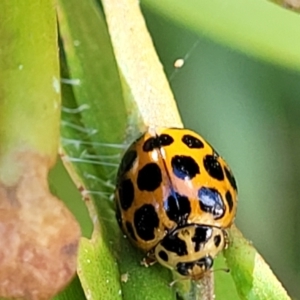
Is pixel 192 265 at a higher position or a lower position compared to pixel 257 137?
higher

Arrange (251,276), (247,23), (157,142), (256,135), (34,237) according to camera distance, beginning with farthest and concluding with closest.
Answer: (256,135), (247,23), (157,142), (251,276), (34,237)

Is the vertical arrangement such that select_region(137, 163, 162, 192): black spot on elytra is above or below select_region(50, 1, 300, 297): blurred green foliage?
above

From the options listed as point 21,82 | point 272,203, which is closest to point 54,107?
point 21,82

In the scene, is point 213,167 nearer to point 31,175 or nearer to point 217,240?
point 217,240

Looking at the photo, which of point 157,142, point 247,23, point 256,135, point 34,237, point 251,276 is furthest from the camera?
point 256,135

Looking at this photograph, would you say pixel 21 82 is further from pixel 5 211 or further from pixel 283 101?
pixel 283 101

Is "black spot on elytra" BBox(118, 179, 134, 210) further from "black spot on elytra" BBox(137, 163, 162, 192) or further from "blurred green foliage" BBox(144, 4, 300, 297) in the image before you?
"blurred green foliage" BBox(144, 4, 300, 297)

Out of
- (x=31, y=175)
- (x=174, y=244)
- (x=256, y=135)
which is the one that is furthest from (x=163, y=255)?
(x=256, y=135)

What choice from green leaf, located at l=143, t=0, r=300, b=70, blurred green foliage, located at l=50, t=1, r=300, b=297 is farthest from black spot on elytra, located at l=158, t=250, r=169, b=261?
blurred green foliage, located at l=50, t=1, r=300, b=297
